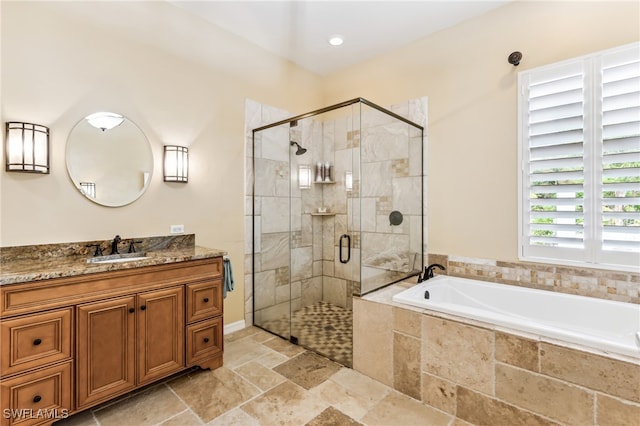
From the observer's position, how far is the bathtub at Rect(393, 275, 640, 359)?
5.37ft

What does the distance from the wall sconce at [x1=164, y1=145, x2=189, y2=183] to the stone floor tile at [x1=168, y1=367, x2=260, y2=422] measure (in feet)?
5.38

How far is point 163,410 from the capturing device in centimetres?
192

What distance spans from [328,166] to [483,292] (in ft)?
6.26

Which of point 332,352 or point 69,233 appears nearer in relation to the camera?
point 69,233

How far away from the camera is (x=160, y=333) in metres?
2.07

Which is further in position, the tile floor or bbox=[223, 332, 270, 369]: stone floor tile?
bbox=[223, 332, 270, 369]: stone floor tile

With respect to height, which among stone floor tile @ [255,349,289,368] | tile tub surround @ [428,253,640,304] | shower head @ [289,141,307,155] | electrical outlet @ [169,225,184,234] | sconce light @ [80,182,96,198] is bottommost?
stone floor tile @ [255,349,289,368]

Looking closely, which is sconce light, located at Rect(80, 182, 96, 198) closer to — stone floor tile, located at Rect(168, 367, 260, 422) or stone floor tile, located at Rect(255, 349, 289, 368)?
stone floor tile, located at Rect(168, 367, 260, 422)

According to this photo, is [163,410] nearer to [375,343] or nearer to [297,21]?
[375,343]

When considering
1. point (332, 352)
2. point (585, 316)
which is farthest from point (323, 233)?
point (585, 316)

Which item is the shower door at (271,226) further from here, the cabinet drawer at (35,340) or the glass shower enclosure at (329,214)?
the cabinet drawer at (35,340)

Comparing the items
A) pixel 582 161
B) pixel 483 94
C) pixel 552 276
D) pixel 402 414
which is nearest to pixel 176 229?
pixel 402 414

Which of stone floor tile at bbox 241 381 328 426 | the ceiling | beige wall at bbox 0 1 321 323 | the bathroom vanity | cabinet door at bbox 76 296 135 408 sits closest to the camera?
the bathroom vanity

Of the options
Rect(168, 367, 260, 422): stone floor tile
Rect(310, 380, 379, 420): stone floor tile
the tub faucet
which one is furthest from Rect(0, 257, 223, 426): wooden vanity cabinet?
the tub faucet
